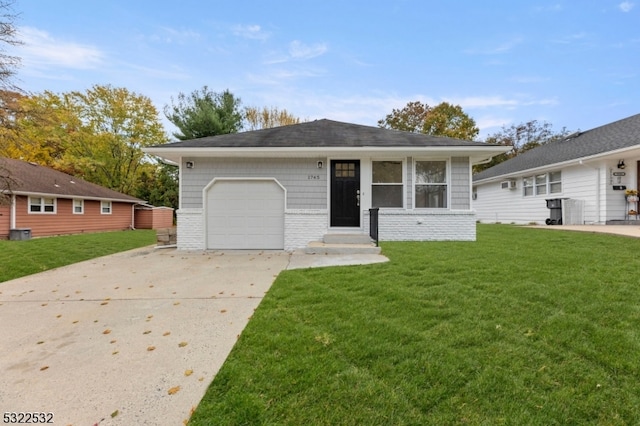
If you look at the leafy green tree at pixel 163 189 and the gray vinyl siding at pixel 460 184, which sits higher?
the leafy green tree at pixel 163 189

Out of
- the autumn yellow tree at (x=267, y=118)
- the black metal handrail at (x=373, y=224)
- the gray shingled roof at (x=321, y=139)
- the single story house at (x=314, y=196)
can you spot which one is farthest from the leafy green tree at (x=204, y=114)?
the black metal handrail at (x=373, y=224)

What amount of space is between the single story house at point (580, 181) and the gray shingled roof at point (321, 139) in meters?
6.17

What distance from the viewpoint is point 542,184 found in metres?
13.4

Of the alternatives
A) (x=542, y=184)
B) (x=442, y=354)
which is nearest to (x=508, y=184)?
(x=542, y=184)

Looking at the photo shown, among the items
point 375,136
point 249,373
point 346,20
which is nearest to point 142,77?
point 346,20

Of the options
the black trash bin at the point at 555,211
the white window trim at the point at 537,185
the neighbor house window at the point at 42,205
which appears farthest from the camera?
the neighbor house window at the point at 42,205

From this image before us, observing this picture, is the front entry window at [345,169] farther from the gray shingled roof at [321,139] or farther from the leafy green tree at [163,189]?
the leafy green tree at [163,189]

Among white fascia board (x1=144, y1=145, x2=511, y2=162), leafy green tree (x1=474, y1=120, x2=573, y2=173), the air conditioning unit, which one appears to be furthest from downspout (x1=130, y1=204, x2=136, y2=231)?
leafy green tree (x1=474, y1=120, x2=573, y2=173)

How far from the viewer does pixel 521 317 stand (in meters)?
2.80

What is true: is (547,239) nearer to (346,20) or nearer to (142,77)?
(346,20)

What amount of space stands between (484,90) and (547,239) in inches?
545

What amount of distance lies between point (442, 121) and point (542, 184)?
526 inches

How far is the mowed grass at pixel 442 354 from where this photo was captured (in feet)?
5.63

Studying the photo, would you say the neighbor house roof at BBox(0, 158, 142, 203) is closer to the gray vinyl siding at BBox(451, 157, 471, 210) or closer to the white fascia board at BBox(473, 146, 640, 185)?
the gray vinyl siding at BBox(451, 157, 471, 210)
